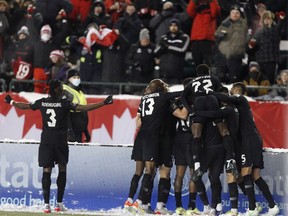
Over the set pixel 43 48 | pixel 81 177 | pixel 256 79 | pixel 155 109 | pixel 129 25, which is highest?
pixel 129 25

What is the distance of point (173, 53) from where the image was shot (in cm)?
2105

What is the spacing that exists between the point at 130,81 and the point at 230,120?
22.5ft

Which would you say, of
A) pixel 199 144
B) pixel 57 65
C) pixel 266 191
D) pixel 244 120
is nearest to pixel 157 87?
pixel 199 144

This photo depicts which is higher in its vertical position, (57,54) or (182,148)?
(57,54)

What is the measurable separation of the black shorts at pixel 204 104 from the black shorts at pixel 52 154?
6.87 ft

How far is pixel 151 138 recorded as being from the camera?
16.0 m

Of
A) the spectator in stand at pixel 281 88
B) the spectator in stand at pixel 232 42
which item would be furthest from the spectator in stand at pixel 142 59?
the spectator in stand at pixel 281 88

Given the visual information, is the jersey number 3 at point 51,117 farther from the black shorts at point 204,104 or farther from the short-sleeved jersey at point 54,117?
the black shorts at point 204,104

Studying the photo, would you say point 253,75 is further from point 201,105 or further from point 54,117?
point 54,117

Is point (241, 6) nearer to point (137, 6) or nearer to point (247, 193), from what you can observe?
point (137, 6)

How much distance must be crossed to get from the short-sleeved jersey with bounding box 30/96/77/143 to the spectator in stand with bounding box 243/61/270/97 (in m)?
5.78

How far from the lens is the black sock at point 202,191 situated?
15508 mm

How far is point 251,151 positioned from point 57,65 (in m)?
7.26

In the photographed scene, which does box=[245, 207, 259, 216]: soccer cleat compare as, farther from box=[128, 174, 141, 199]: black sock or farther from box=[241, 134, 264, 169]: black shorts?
box=[128, 174, 141, 199]: black sock
